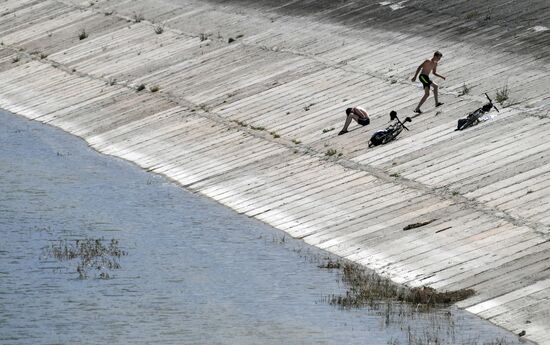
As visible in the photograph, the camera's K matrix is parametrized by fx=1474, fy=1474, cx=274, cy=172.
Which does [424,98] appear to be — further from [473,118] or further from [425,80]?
[473,118]

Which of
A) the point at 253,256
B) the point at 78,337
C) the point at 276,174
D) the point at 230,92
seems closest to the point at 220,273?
the point at 253,256

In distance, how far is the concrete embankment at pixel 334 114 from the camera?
33969 mm

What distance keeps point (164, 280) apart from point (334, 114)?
14801mm

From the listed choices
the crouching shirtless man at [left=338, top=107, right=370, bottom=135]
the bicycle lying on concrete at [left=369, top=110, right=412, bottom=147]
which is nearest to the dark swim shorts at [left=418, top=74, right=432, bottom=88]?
the bicycle lying on concrete at [left=369, top=110, right=412, bottom=147]

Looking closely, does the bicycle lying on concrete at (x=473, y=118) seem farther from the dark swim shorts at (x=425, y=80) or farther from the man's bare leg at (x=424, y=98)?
the man's bare leg at (x=424, y=98)

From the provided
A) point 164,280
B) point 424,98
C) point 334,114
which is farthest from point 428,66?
point 164,280

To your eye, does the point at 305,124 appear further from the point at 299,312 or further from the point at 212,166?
the point at 299,312

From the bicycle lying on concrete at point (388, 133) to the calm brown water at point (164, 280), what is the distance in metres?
5.19

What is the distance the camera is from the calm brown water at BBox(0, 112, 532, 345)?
95.5 ft

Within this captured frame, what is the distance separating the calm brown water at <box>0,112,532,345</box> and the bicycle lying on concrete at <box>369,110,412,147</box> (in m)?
5.19

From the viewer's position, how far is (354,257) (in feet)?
112

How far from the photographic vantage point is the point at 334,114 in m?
46.8

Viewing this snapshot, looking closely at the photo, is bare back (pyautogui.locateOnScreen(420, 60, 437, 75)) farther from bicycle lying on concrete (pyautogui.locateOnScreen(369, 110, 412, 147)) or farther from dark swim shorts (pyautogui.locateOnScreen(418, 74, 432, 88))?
bicycle lying on concrete (pyautogui.locateOnScreen(369, 110, 412, 147))

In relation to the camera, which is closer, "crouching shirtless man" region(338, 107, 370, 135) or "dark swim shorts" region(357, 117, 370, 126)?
"crouching shirtless man" region(338, 107, 370, 135)
